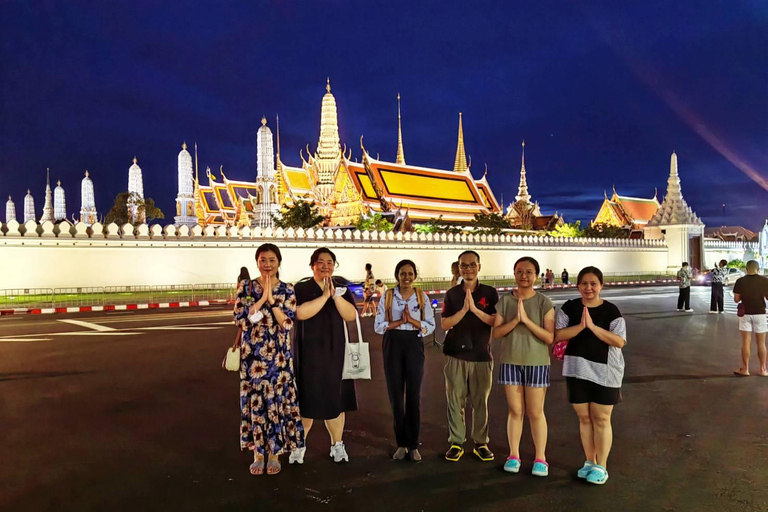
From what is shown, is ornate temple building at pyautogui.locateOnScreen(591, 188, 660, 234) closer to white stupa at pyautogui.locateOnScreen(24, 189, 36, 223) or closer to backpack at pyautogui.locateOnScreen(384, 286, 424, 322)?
backpack at pyautogui.locateOnScreen(384, 286, 424, 322)

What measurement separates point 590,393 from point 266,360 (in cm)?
224

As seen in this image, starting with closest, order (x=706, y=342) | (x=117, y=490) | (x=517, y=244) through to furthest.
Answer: (x=117, y=490) < (x=706, y=342) < (x=517, y=244)

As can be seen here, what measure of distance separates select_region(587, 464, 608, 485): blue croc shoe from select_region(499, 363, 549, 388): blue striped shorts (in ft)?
2.05

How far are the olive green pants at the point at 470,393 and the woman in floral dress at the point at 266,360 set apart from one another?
49.2 inches

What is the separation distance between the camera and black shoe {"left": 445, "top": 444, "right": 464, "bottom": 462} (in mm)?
4426

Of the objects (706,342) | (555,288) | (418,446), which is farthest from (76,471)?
(555,288)

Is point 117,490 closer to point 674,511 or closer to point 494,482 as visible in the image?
point 494,482

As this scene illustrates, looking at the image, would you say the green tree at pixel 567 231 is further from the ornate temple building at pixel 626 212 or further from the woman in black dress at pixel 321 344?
the woman in black dress at pixel 321 344

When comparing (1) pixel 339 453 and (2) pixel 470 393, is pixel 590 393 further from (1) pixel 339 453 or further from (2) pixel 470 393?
(1) pixel 339 453

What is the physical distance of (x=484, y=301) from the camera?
443 cm

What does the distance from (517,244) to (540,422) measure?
29857mm

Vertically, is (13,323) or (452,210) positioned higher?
(452,210)

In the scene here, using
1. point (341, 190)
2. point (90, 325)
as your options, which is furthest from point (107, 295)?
point (341, 190)

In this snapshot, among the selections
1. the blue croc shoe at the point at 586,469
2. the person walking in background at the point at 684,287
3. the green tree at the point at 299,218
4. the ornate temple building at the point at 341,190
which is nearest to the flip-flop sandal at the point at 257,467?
the blue croc shoe at the point at 586,469
